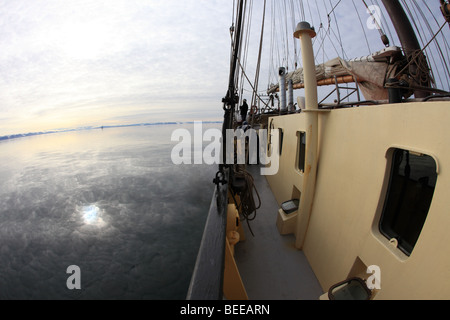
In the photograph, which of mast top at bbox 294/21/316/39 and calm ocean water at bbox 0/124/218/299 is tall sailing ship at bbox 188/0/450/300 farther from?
calm ocean water at bbox 0/124/218/299

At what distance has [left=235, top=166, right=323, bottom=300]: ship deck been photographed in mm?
2936

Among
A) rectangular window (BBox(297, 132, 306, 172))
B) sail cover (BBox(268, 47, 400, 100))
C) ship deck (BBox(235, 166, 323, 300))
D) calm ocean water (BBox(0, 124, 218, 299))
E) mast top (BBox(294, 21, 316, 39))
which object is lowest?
calm ocean water (BBox(0, 124, 218, 299))

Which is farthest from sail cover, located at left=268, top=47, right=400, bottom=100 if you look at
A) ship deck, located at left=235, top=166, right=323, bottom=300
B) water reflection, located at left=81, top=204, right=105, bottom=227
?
water reflection, located at left=81, top=204, right=105, bottom=227

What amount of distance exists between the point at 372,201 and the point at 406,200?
32 centimetres

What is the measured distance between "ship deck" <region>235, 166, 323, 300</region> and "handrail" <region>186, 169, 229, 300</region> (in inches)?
82.1

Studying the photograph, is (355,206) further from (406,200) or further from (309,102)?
(309,102)

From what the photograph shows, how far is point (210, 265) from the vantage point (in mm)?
1126

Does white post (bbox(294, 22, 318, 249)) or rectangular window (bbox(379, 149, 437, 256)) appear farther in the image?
white post (bbox(294, 22, 318, 249))

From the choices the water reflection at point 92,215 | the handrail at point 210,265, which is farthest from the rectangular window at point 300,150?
the water reflection at point 92,215

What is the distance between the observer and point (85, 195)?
16.7m

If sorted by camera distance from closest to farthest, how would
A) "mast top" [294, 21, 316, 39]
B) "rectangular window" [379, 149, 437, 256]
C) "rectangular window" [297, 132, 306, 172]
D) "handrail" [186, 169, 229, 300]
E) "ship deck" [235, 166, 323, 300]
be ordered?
"handrail" [186, 169, 229, 300], "rectangular window" [379, 149, 437, 256], "ship deck" [235, 166, 323, 300], "mast top" [294, 21, 316, 39], "rectangular window" [297, 132, 306, 172]

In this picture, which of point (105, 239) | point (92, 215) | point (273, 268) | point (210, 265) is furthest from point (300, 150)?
point (92, 215)

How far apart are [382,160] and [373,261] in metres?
1.07
